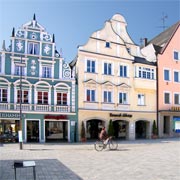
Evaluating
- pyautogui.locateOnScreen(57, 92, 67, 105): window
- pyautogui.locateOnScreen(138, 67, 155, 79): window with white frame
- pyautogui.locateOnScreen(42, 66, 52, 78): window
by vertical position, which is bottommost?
pyautogui.locateOnScreen(57, 92, 67, 105): window

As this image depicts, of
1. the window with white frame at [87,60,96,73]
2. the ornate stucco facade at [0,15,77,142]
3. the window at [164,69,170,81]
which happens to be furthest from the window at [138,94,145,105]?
the ornate stucco facade at [0,15,77,142]

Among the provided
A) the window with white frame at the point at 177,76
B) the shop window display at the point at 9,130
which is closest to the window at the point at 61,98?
the shop window display at the point at 9,130

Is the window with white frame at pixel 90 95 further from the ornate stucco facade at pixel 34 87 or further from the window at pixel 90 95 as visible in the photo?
the ornate stucco facade at pixel 34 87

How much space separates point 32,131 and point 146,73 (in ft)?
50.3

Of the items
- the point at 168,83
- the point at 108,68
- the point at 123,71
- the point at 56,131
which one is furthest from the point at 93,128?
the point at 168,83

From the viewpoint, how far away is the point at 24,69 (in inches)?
1064

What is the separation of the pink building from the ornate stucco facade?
1214 cm

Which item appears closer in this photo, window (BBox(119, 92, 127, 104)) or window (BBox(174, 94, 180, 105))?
window (BBox(119, 92, 127, 104))

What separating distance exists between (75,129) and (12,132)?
6.28 meters

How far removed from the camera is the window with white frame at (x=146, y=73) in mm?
33469

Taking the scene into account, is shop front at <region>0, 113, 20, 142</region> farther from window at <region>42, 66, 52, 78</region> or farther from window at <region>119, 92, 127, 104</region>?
window at <region>119, 92, 127, 104</region>

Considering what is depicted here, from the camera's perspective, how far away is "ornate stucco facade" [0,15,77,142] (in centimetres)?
2612

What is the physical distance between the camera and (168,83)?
35875 millimetres

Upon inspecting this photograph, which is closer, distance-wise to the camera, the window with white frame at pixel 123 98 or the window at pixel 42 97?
the window at pixel 42 97
